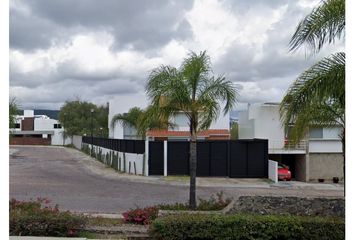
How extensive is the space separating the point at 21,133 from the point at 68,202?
3538 inches

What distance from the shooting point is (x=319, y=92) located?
7539 millimetres

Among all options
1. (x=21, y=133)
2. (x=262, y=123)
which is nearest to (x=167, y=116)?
(x=262, y=123)

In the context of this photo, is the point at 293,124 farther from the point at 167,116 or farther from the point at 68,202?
the point at 68,202

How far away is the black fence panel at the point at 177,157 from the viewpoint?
27953 millimetres

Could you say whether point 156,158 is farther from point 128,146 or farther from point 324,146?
point 324,146

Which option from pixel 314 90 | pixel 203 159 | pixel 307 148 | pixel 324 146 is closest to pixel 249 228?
pixel 314 90

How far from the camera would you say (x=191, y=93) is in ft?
35.9

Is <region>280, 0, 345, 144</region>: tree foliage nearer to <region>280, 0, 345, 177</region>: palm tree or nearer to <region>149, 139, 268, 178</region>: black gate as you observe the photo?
<region>280, 0, 345, 177</region>: palm tree

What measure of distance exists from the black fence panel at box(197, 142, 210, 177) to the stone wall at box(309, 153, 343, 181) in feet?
29.8

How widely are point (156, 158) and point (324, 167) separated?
1318 centimetres

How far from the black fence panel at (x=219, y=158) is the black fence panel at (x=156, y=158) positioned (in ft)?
10.7

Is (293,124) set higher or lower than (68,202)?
higher

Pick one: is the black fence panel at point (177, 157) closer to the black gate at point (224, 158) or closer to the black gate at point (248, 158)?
the black gate at point (224, 158)

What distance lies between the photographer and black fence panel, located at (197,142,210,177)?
90.8ft
